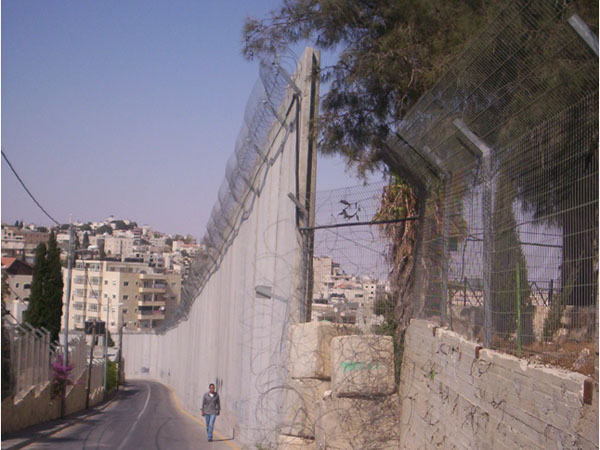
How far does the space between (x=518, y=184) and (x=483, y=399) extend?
54.7 inches

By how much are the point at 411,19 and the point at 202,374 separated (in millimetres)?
15905

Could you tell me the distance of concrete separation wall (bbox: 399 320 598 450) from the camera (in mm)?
3461

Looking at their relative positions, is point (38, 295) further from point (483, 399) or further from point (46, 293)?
point (483, 399)

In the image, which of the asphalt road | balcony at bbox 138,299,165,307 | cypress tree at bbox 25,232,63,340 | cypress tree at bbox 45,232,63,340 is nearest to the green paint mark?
the asphalt road

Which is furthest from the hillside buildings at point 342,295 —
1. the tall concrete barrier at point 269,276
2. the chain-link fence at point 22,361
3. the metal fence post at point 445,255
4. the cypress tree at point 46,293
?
the cypress tree at point 46,293

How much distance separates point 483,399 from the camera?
4746 mm

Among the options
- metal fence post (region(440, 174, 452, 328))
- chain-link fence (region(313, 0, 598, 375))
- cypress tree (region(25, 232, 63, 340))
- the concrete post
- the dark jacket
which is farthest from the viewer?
cypress tree (region(25, 232, 63, 340))

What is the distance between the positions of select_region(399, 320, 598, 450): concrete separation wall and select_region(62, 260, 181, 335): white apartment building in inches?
3413

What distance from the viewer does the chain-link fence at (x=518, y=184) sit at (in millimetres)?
3627

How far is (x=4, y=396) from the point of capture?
16.8m

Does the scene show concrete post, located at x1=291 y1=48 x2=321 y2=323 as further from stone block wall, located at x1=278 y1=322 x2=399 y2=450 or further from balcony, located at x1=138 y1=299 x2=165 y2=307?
balcony, located at x1=138 y1=299 x2=165 y2=307

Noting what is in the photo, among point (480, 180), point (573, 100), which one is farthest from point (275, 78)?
point (573, 100)

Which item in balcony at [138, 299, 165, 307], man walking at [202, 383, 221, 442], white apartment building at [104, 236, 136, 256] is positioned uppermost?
white apartment building at [104, 236, 136, 256]

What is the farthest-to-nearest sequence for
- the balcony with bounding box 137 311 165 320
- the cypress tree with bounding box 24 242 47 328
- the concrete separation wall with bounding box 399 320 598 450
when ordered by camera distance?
the balcony with bounding box 137 311 165 320 → the cypress tree with bounding box 24 242 47 328 → the concrete separation wall with bounding box 399 320 598 450
